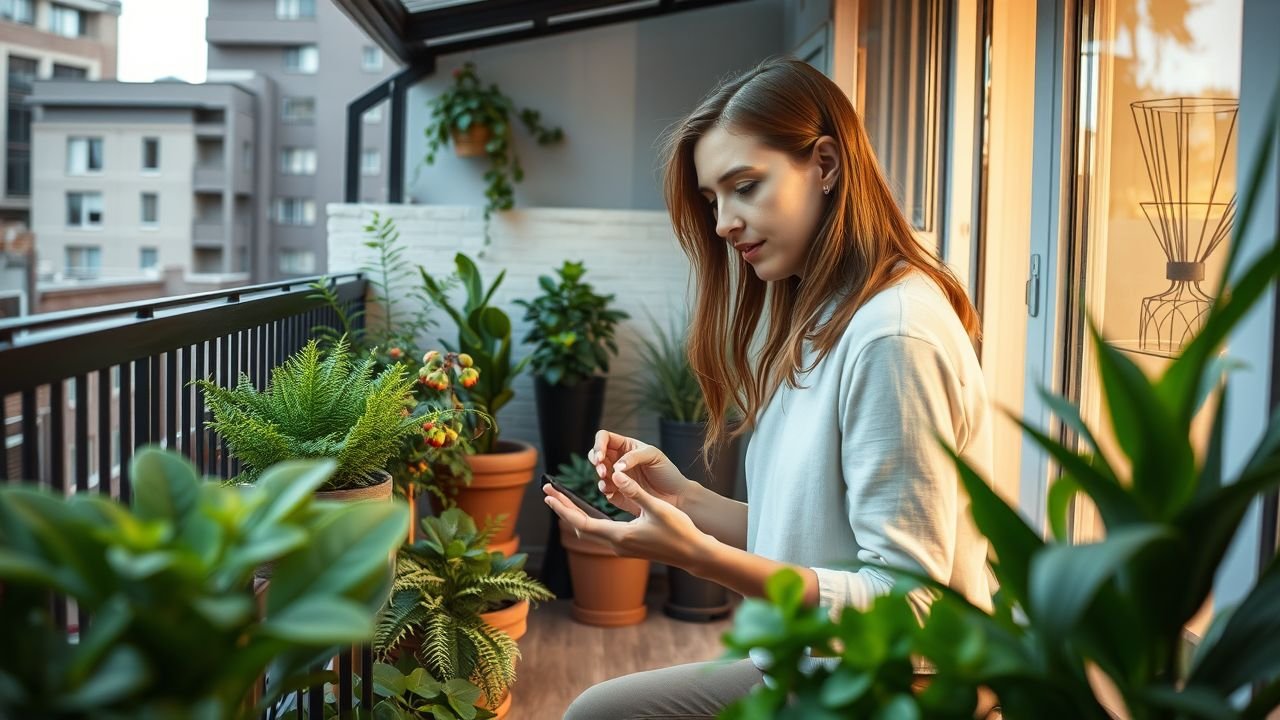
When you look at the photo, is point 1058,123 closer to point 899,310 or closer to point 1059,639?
point 899,310

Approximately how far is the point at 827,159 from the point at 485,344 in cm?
276

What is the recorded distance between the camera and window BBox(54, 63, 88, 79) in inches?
1149

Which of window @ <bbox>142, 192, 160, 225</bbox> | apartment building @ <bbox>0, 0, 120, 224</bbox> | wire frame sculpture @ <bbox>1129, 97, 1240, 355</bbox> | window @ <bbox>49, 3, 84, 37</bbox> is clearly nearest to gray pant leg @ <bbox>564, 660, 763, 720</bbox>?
wire frame sculpture @ <bbox>1129, 97, 1240, 355</bbox>

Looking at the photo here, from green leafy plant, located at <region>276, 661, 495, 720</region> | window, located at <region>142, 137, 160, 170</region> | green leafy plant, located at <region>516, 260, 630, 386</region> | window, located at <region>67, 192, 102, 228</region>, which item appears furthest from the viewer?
window, located at <region>67, 192, 102, 228</region>

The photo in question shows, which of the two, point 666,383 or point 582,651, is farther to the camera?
point 666,383

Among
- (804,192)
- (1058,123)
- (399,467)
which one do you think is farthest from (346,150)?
(804,192)

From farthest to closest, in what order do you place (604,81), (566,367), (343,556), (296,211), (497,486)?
(296,211), (604,81), (566,367), (497,486), (343,556)

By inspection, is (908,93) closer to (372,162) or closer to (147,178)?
(372,162)

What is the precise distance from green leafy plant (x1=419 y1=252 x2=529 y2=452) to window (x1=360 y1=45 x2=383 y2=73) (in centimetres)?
2057

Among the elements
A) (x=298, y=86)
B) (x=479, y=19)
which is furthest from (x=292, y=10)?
(x=479, y=19)

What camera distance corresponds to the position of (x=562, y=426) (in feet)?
14.1

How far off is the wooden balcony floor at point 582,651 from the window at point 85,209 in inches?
1031

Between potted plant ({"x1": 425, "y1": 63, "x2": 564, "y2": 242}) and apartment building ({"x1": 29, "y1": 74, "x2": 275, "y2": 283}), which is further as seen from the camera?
apartment building ({"x1": 29, "y1": 74, "x2": 275, "y2": 283})

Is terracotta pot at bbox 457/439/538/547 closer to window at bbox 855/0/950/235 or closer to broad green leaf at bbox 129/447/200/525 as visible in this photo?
window at bbox 855/0/950/235
